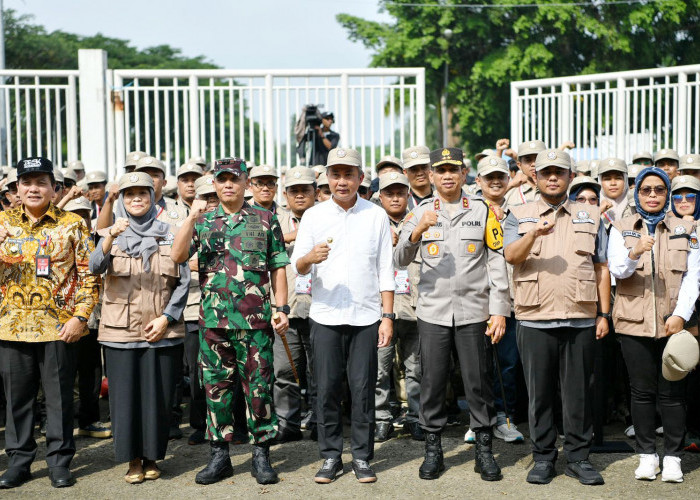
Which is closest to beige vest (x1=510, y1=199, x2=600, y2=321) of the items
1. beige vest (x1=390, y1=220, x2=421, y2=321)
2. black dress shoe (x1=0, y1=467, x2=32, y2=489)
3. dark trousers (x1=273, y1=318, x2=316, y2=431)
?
beige vest (x1=390, y1=220, x2=421, y2=321)

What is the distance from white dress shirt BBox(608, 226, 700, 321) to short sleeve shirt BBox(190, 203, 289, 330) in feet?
7.65

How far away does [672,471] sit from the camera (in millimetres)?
6086

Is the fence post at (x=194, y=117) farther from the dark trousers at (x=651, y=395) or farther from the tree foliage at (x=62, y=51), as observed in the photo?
the tree foliage at (x=62, y=51)

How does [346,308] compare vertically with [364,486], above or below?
above

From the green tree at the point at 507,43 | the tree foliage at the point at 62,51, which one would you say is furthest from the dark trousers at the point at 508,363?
the tree foliage at the point at 62,51

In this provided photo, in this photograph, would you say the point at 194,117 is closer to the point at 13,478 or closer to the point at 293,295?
the point at 293,295

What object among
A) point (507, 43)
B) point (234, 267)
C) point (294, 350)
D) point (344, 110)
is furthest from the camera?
point (507, 43)

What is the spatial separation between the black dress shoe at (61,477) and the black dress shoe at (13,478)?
0.62ft

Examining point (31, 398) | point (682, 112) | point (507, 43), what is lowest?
point (31, 398)

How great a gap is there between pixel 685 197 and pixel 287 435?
366cm

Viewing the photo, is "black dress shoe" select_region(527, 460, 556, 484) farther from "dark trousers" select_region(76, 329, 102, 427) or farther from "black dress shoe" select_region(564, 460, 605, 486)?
"dark trousers" select_region(76, 329, 102, 427)

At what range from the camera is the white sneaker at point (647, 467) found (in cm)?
612

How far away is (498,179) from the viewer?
7.75 m

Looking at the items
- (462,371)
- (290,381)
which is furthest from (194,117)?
(462,371)
